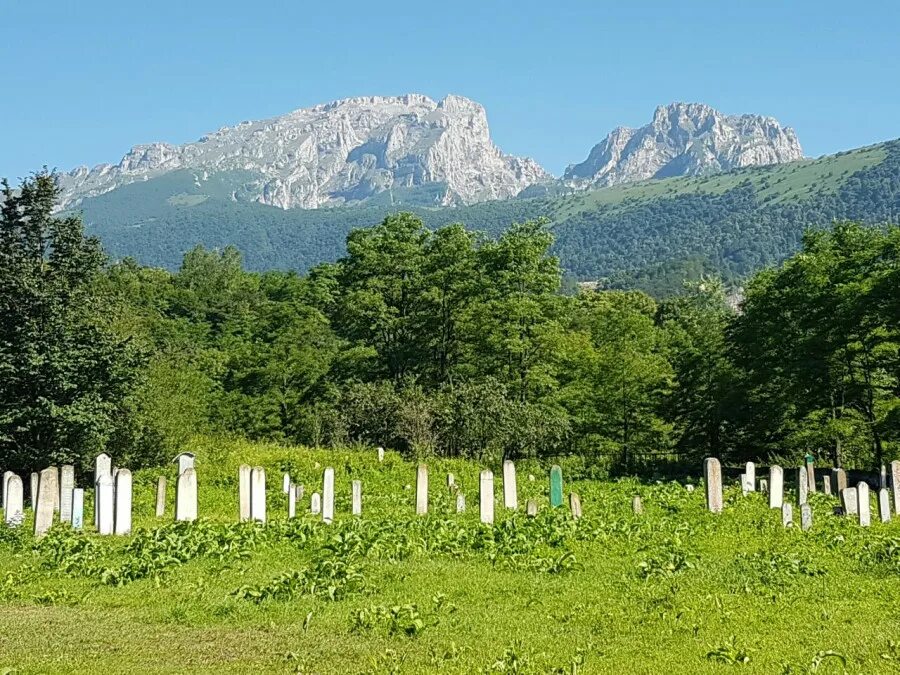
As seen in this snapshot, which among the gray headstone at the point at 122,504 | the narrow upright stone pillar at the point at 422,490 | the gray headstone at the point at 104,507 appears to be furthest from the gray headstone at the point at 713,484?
the gray headstone at the point at 104,507

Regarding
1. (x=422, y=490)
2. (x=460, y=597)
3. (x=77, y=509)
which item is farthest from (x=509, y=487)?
(x=460, y=597)

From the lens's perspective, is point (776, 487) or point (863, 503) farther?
point (776, 487)

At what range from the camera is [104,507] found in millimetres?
18719

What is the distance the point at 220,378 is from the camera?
6956cm

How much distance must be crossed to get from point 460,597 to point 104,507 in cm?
937

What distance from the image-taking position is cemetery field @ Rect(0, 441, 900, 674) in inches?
367

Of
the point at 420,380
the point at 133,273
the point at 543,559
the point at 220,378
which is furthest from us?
the point at 133,273

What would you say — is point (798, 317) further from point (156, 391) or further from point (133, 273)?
point (133, 273)

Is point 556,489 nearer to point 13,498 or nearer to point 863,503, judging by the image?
point 863,503

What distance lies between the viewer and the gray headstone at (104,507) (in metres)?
18.6

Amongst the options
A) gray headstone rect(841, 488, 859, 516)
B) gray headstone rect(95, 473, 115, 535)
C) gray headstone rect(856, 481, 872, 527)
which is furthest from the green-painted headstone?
gray headstone rect(95, 473, 115, 535)

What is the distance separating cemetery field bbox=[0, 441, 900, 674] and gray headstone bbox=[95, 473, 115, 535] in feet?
1.23

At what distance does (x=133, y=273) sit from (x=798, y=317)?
3160 inches

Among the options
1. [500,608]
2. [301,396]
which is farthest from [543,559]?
[301,396]
